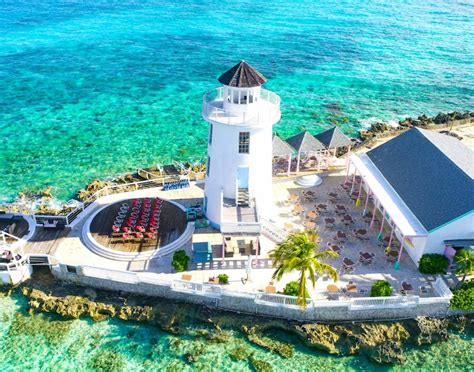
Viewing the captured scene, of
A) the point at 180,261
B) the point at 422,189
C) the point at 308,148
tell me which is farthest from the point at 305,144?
the point at 180,261

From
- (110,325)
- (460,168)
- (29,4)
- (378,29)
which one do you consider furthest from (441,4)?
(110,325)

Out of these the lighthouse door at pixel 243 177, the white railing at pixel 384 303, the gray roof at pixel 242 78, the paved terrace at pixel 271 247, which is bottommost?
the paved terrace at pixel 271 247

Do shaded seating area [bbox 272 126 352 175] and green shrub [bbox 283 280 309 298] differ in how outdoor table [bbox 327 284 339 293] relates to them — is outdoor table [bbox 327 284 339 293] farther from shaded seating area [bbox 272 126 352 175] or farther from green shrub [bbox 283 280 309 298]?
shaded seating area [bbox 272 126 352 175]

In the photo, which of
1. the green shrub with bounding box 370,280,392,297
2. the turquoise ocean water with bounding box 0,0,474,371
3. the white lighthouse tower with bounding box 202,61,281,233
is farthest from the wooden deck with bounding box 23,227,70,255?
the green shrub with bounding box 370,280,392,297

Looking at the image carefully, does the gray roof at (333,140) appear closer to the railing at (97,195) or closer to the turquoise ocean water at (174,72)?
the turquoise ocean water at (174,72)

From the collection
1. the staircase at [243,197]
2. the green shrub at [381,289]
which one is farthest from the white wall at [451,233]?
the staircase at [243,197]

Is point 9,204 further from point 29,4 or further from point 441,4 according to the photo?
point 441,4
